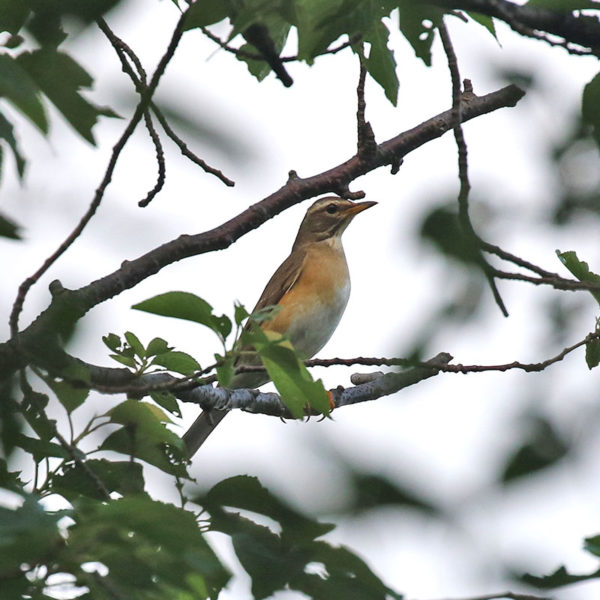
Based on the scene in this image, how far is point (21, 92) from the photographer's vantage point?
5.27 feet

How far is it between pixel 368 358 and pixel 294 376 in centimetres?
128

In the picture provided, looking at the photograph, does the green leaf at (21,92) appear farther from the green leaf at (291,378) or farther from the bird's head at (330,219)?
the bird's head at (330,219)

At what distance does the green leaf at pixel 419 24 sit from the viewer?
189 centimetres

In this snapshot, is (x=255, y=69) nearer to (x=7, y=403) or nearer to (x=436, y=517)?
(x=7, y=403)

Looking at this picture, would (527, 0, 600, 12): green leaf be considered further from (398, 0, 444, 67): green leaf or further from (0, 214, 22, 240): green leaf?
(0, 214, 22, 240): green leaf

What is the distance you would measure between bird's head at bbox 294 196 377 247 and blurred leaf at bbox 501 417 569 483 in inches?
372

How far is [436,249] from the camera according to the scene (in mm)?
1006

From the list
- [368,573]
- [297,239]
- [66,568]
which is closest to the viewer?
[368,573]

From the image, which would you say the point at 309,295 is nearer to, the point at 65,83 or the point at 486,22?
the point at 486,22

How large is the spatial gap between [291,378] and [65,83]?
3.46 ft

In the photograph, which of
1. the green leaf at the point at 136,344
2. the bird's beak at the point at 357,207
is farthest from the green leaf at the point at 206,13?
the bird's beak at the point at 357,207

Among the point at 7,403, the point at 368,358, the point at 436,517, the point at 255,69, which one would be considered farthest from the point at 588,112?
the point at 255,69

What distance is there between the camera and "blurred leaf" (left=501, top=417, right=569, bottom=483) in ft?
3.13

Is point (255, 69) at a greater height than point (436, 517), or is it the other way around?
point (255, 69)
